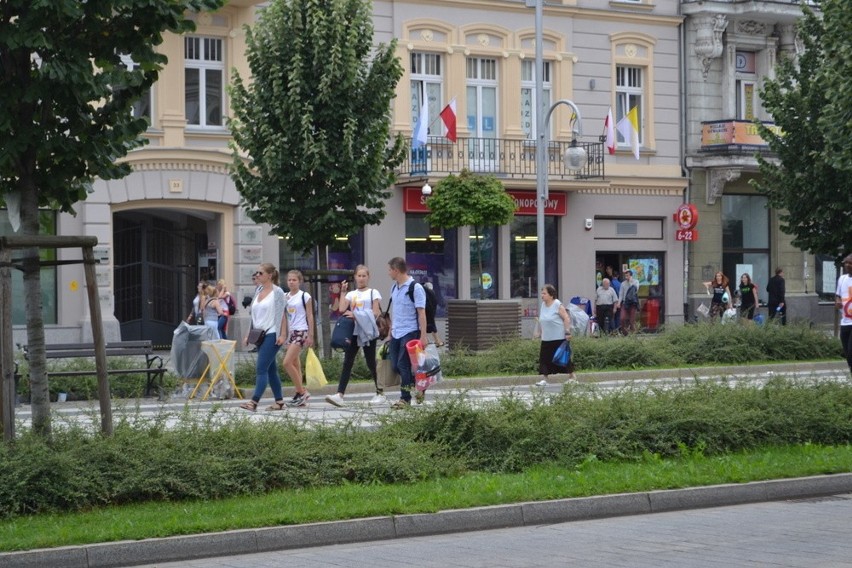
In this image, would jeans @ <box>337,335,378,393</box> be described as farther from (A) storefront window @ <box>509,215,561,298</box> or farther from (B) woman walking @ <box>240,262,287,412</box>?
(A) storefront window @ <box>509,215,561,298</box>

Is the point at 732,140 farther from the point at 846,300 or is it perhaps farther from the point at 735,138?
the point at 846,300

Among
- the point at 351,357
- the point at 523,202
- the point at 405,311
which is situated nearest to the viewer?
the point at 405,311

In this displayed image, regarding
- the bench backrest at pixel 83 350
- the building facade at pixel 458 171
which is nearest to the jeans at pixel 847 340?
the bench backrest at pixel 83 350

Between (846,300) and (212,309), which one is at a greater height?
(846,300)

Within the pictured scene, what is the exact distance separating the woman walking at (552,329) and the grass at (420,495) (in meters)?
9.17

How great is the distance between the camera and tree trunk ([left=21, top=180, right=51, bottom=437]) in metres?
11.0

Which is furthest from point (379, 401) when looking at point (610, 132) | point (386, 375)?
point (610, 132)

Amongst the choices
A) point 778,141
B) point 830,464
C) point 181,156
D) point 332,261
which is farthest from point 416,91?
point 830,464

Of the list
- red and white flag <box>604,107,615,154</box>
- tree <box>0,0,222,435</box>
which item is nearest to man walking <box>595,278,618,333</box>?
red and white flag <box>604,107,615,154</box>

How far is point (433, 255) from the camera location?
38281 millimetres

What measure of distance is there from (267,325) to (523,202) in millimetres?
21241

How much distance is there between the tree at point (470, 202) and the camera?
109 ft

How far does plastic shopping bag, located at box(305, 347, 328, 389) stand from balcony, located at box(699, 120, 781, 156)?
76.8ft

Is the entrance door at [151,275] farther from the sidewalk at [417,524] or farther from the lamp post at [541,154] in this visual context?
the sidewalk at [417,524]
